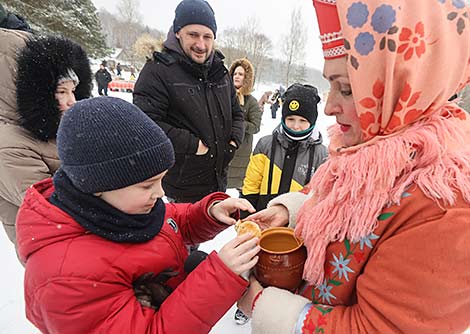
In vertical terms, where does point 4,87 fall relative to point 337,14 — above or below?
below

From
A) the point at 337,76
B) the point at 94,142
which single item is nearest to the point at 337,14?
the point at 337,76

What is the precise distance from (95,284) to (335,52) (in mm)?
1034

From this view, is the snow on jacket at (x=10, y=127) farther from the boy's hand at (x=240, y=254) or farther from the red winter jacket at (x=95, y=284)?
the boy's hand at (x=240, y=254)

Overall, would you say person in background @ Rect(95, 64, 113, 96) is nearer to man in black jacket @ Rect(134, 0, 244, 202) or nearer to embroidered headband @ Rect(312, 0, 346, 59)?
man in black jacket @ Rect(134, 0, 244, 202)

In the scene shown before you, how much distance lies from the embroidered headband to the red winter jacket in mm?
765

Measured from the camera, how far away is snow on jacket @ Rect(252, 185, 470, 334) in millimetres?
683

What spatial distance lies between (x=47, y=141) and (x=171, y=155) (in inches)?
41.5

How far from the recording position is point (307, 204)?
3.57 feet

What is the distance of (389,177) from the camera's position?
789mm

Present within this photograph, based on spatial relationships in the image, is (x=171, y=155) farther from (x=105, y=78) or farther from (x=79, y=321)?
(x=105, y=78)

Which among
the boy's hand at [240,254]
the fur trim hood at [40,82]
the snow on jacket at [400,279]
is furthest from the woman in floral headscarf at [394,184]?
the fur trim hood at [40,82]

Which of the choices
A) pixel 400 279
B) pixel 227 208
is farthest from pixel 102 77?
pixel 400 279

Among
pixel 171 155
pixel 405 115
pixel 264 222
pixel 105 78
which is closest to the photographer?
pixel 405 115

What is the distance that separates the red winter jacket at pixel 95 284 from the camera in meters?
0.92
